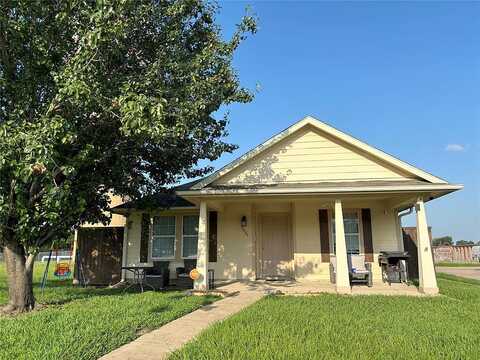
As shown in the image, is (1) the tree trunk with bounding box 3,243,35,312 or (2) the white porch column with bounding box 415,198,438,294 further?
(2) the white porch column with bounding box 415,198,438,294

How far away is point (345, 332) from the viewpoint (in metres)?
5.78

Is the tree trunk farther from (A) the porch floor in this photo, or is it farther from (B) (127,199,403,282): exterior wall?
(B) (127,199,403,282): exterior wall

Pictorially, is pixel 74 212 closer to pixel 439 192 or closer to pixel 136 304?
pixel 136 304

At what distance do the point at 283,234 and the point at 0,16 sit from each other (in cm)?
1022

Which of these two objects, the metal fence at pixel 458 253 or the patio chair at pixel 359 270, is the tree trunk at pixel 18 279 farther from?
the metal fence at pixel 458 253

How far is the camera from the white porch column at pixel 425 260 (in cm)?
1008

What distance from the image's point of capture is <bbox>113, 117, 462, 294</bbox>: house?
35.3ft

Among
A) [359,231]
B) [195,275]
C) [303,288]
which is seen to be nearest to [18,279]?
[195,275]

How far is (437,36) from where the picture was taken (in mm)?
12328

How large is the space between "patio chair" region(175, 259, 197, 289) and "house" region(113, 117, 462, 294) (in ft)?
0.61

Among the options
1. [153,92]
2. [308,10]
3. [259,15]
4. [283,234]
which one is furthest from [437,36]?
[153,92]

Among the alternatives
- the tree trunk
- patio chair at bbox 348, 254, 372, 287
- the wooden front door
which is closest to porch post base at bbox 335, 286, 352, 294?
patio chair at bbox 348, 254, 372, 287

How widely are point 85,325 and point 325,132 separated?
911 centimetres

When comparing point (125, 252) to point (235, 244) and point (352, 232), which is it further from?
point (352, 232)
